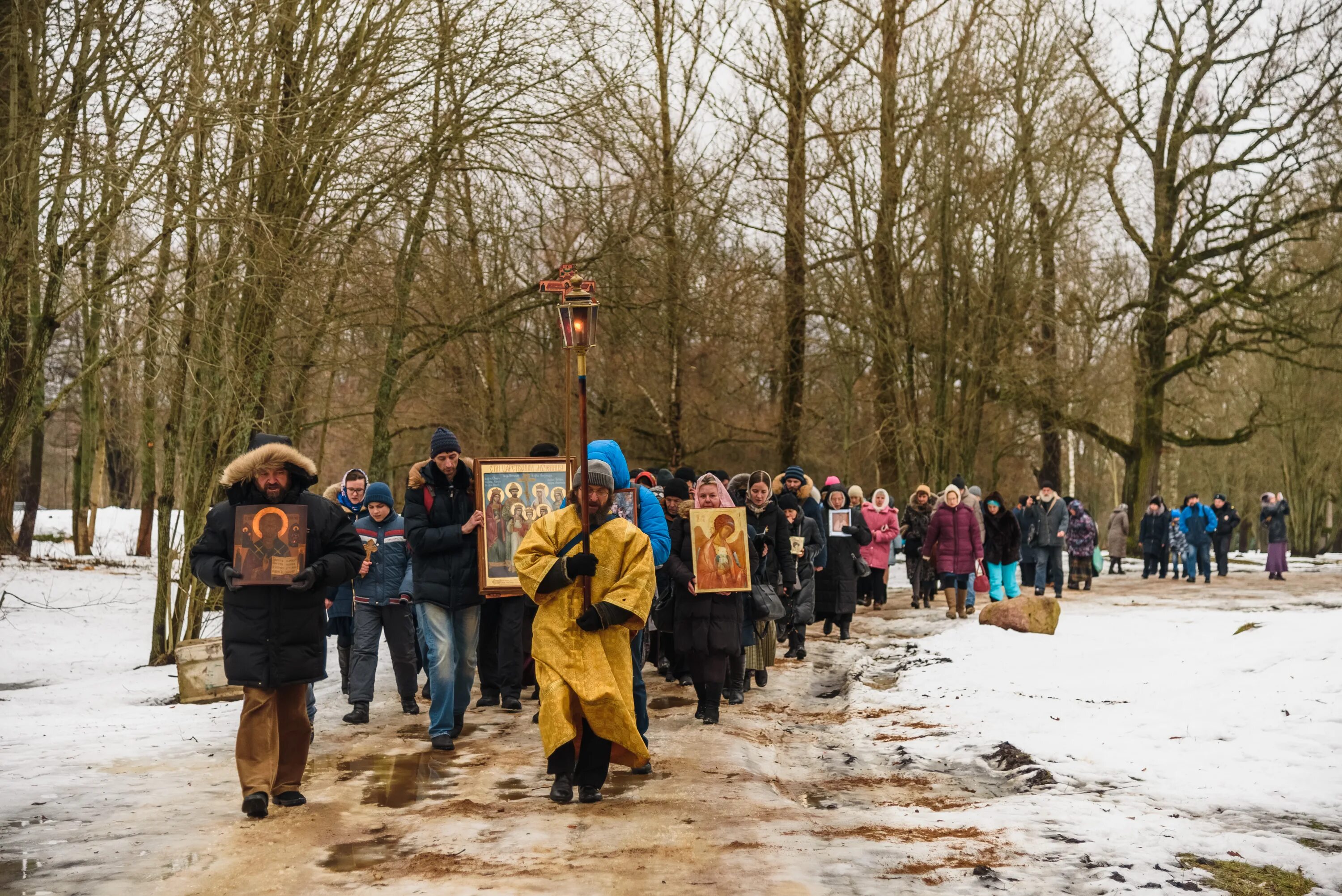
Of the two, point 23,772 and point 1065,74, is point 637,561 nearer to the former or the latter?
point 23,772

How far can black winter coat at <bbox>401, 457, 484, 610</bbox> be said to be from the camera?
950cm

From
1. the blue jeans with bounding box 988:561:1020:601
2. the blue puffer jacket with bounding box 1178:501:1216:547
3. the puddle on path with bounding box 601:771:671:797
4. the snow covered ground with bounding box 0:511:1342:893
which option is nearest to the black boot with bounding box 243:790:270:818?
the snow covered ground with bounding box 0:511:1342:893

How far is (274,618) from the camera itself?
7.32 meters

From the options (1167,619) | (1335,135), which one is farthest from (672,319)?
(1335,135)

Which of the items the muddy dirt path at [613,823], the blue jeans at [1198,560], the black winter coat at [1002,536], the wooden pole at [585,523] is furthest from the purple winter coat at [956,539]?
the wooden pole at [585,523]

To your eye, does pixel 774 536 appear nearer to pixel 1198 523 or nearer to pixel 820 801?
pixel 820 801

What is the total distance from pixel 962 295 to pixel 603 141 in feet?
39.2

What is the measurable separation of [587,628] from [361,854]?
1745 millimetres

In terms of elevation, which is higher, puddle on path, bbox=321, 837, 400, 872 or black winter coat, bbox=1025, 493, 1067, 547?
black winter coat, bbox=1025, 493, 1067, 547

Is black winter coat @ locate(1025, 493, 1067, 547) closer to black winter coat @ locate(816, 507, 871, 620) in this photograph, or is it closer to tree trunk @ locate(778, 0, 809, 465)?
tree trunk @ locate(778, 0, 809, 465)

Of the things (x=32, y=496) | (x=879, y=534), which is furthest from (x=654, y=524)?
(x=32, y=496)

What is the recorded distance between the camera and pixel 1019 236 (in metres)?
27.2

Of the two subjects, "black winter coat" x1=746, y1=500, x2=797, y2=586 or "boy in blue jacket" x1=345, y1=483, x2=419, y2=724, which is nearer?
"boy in blue jacket" x1=345, y1=483, x2=419, y2=724

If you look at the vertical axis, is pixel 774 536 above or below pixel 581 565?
above
